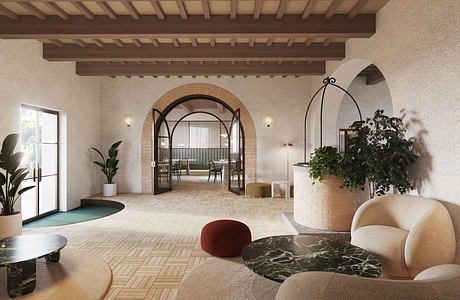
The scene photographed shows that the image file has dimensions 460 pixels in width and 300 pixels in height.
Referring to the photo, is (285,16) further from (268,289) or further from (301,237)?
(268,289)

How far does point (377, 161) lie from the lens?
11.4 ft

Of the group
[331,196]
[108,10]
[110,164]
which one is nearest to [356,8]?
[331,196]

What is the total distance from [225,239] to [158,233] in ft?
5.14

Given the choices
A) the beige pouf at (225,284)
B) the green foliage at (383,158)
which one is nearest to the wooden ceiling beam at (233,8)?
the green foliage at (383,158)

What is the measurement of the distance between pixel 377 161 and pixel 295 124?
4.55 meters

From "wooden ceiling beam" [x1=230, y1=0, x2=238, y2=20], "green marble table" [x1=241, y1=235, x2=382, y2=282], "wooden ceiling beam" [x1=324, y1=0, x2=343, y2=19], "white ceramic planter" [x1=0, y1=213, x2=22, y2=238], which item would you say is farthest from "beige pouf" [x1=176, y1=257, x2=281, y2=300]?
"wooden ceiling beam" [x1=324, y1=0, x2=343, y2=19]

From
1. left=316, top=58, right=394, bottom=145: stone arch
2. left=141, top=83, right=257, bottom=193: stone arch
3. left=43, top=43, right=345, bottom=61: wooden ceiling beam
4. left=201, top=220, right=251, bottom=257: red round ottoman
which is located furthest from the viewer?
left=141, top=83, right=257, bottom=193: stone arch

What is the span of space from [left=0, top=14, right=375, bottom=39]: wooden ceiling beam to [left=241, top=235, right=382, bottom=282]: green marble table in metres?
3.03

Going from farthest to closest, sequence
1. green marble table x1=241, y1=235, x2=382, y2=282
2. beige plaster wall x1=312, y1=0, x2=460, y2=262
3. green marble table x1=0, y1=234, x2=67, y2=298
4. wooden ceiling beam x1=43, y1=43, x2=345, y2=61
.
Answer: wooden ceiling beam x1=43, y1=43, x2=345, y2=61, beige plaster wall x1=312, y1=0, x2=460, y2=262, green marble table x1=0, y1=234, x2=67, y2=298, green marble table x1=241, y1=235, x2=382, y2=282

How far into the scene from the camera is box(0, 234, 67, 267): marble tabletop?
8.18 ft

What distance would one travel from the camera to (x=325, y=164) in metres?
4.08

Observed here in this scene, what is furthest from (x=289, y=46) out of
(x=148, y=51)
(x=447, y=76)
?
(x=447, y=76)

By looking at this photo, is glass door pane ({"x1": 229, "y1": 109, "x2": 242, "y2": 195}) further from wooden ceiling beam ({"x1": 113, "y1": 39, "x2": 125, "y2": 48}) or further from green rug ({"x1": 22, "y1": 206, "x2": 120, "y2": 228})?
wooden ceiling beam ({"x1": 113, "y1": 39, "x2": 125, "y2": 48})

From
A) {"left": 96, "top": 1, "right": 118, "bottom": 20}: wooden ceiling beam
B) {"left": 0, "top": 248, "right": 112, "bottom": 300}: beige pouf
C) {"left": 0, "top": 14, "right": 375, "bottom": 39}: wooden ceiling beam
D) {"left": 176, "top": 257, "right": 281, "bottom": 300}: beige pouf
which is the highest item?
{"left": 96, "top": 1, "right": 118, "bottom": 20}: wooden ceiling beam
